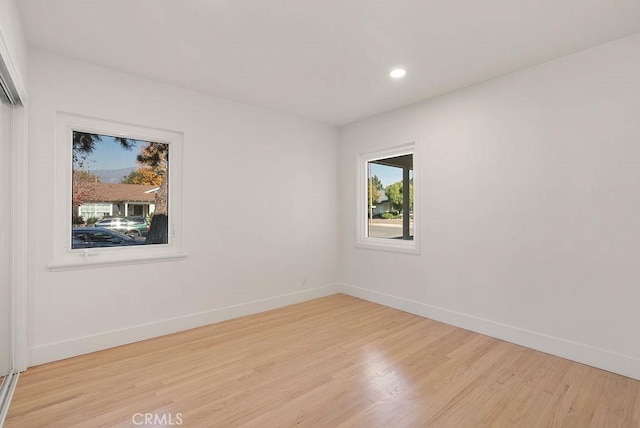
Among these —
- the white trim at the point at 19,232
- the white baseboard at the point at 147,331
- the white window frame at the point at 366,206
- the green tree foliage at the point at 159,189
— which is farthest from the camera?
the white window frame at the point at 366,206

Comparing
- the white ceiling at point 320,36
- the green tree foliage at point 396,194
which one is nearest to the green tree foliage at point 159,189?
the white ceiling at point 320,36

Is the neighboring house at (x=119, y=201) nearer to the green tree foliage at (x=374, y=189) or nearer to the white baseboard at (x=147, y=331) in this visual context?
the white baseboard at (x=147, y=331)

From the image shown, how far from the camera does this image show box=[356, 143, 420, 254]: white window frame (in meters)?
3.86

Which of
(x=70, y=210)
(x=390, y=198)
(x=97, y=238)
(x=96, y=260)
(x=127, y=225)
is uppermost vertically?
(x=390, y=198)

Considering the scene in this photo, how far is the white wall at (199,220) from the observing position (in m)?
2.63

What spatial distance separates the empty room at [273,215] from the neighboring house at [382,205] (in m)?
0.50

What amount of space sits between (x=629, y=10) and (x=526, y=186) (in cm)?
138

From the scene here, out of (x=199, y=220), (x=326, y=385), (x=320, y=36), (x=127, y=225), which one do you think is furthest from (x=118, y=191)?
(x=326, y=385)

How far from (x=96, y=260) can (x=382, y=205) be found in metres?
3.43

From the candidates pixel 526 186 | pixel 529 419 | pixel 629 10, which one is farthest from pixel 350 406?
pixel 629 10

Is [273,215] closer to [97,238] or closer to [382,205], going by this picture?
[382,205]

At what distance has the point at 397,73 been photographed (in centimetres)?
303

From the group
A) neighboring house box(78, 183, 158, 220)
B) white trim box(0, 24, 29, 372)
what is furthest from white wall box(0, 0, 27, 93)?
neighboring house box(78, 183, 158, 220)

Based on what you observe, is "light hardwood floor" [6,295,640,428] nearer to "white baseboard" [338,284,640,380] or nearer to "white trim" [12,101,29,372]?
"white baseboard" [338,284,640,380]
